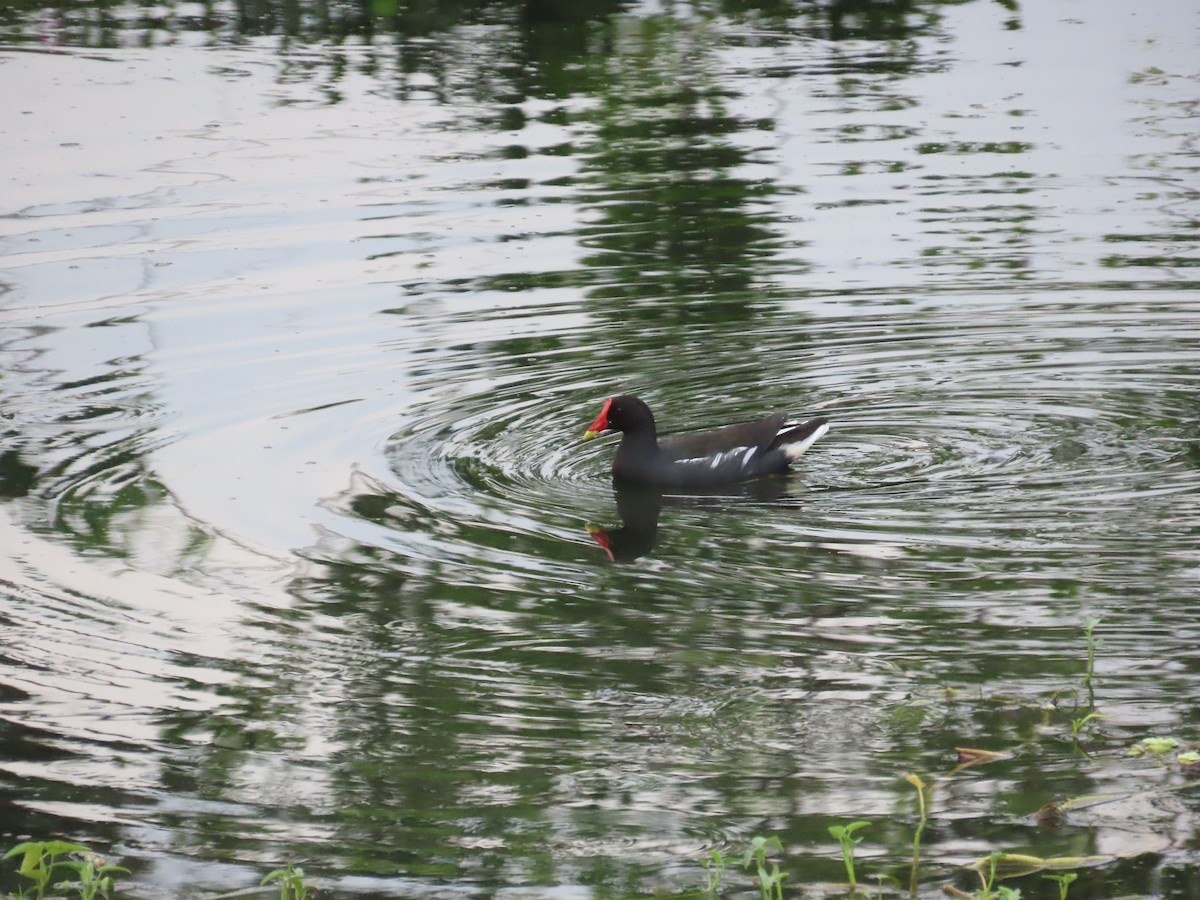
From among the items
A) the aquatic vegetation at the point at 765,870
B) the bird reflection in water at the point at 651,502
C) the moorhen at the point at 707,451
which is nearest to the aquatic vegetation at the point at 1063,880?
the aquatic vegetation at the point at 765,870

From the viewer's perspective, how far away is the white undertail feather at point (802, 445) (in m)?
9.43

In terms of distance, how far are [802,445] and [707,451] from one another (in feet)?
1.64

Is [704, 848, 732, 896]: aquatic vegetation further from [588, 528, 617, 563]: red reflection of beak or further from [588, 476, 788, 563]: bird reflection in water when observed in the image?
[588, 476, 788, 563]: bird reflection in water

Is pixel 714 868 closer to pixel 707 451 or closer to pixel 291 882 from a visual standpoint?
pixel 291 882

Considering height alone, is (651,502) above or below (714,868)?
below

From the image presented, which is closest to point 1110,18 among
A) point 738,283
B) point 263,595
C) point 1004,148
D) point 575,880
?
point 1004,148

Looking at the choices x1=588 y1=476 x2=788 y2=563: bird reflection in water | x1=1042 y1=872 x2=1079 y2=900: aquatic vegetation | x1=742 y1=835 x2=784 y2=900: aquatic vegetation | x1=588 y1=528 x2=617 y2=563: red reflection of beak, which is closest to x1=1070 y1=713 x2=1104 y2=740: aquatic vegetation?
x1=1042 y1=872 x2=1079 y2=900: aquatic vegetation

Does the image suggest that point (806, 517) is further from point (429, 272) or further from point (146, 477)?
point (429, 272)

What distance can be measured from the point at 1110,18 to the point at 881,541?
1605 centimetres

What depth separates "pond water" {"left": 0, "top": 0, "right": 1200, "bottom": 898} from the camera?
573 cm

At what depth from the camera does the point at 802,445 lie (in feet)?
31.1

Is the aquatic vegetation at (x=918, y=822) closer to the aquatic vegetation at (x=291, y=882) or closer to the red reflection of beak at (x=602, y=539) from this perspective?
the aquatic vegetation at (x=291, y=882)

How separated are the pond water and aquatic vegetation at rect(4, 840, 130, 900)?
0.14 metres

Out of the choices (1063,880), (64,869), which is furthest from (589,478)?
(1063,880)
